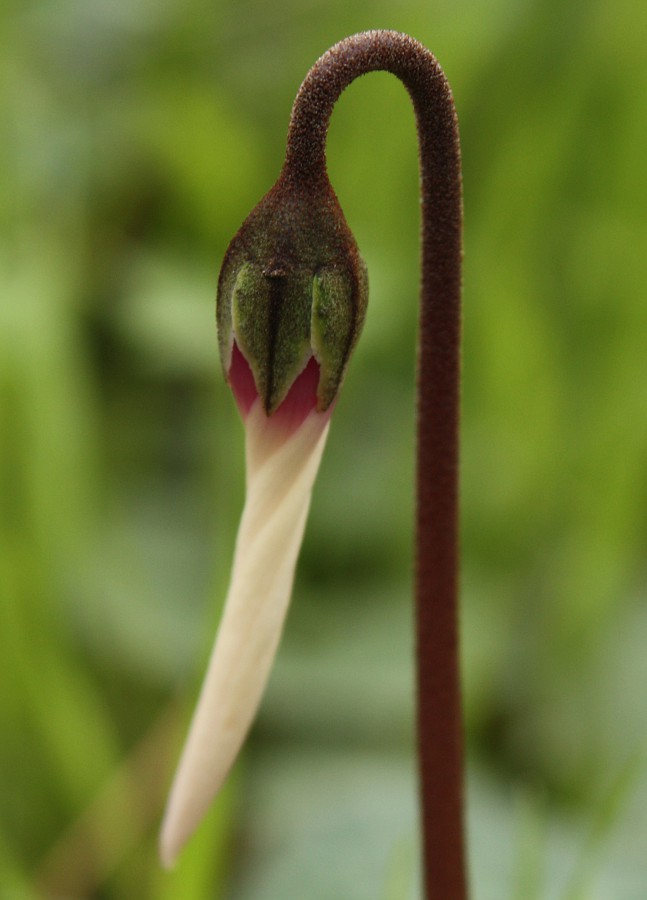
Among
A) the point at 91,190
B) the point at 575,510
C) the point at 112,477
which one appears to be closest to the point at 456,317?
the point at 575,510

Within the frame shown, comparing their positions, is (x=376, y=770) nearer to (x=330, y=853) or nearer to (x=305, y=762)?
(x=305, y=762)

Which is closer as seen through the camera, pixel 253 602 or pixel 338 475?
pixel 253 602

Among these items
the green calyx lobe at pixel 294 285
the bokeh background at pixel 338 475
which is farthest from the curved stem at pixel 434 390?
the bokeh background at pixel 338 475

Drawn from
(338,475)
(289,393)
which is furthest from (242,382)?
(338,475)

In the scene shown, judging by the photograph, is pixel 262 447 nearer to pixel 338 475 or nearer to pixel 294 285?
pixel 294 285

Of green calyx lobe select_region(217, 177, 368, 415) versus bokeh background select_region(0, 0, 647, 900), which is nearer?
green calyx lobe select_region(217, 177, 368, 415)

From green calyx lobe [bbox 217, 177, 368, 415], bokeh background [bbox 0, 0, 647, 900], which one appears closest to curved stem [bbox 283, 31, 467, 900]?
green calyx lobe [bbox 217, 177, 368, 415]

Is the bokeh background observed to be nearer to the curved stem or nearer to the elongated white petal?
the curved stem
